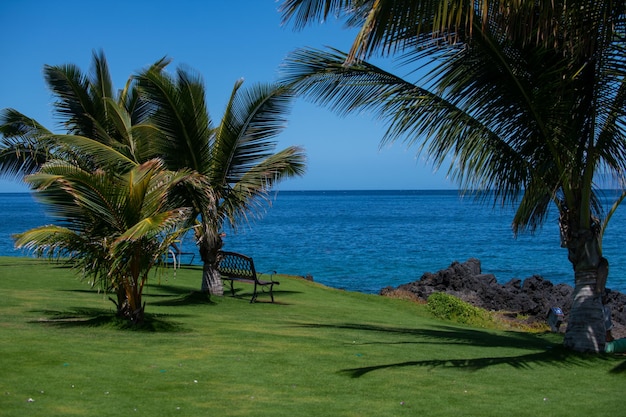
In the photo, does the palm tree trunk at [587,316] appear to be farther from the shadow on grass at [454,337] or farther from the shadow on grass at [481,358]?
the shadow on grass at [454,337]

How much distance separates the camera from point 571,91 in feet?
29.2

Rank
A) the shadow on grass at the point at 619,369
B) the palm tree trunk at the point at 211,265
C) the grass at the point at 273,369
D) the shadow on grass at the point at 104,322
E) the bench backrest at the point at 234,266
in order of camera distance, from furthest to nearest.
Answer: the bench backrest at the point at 234,266 → the palm tree trunk at the point at 211,265 → the shadow on grass at the point at 104,322 → the shadow on grass at the point at 619,369 → the grass at the point at 273,369

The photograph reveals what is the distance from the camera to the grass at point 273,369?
6.23 metres

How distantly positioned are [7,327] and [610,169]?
8.39 m

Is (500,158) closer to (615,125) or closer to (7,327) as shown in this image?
(615,125)

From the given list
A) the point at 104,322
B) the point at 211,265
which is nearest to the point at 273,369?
the point at 104,322

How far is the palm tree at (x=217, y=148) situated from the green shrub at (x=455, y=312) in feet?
15.5

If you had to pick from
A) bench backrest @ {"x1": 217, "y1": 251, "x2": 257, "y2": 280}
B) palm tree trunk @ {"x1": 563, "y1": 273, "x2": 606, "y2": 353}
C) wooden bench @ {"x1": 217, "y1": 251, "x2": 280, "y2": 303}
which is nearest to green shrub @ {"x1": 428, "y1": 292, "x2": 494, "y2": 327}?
wooden bench @ {"x1": 217, "y1": 251, "x2": 280, "y2": 303}

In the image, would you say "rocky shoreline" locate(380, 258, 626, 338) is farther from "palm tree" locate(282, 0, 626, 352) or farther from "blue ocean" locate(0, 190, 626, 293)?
"palm tree" locate(282, 0, 626, 352)

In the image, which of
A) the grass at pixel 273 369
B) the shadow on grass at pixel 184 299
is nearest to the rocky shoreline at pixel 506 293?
the shadow on grass at pixel 184 299

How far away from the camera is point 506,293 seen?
81.6 ft

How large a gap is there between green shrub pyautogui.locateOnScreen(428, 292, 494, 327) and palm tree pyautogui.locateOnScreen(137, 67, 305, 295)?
4.71 metres

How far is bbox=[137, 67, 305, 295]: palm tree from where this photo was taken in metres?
14.8

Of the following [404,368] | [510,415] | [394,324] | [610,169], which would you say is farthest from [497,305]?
[510,415]
